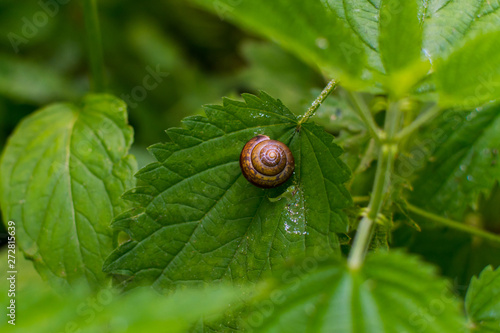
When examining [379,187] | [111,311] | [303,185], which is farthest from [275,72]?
[111,311]

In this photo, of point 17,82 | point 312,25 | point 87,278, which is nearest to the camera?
point 312,25

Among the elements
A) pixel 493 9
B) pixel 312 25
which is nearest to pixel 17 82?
pixel 312 25

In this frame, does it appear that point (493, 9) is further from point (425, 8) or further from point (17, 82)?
point (17, 82)

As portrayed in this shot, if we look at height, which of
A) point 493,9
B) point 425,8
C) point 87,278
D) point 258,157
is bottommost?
point 87,278

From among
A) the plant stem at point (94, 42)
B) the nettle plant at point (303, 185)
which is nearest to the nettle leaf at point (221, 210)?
the nettle plant at point (303, 185)

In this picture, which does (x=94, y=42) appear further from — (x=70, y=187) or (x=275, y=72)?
(x=275, y=72)

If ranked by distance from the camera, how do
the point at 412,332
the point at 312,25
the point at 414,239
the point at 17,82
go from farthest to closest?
the point at 17,82
the point at 414,239
the point at 312,25
the point at 412,332

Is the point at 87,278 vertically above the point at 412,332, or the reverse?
the point at 412,332

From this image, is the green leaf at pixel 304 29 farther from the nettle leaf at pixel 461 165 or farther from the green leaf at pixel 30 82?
the green leaf at pixel 30 82
